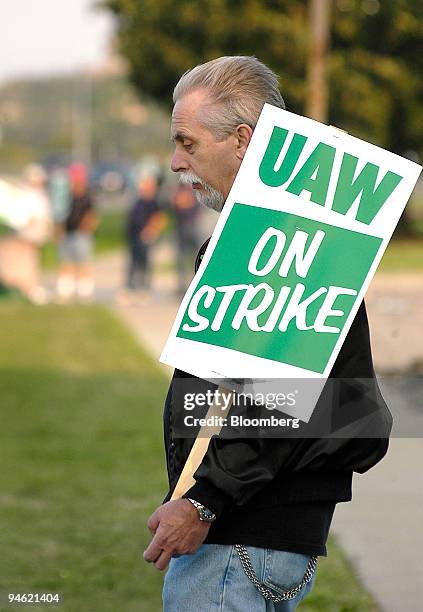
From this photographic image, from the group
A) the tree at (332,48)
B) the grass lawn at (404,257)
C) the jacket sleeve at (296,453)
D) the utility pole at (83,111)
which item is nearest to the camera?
the jacket sleeve at (296,453)

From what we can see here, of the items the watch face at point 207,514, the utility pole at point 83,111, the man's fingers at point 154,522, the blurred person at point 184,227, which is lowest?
the utility pole at point 83,111

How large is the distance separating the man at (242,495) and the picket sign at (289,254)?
0.07 meters

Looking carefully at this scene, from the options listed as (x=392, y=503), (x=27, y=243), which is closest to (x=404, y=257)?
(x=27, y=243)

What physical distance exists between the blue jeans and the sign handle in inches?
5.6

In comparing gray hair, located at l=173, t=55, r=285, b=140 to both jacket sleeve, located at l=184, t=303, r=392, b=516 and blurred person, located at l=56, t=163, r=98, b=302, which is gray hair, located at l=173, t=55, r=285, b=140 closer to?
jacket sleeve, located at l=184, t=303, r=392, b=516

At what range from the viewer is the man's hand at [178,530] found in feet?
8.60

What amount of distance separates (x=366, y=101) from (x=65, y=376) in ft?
66.8

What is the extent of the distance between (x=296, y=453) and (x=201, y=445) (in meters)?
0.19

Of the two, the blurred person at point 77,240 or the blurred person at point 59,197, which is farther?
the blurred person at point 59,197

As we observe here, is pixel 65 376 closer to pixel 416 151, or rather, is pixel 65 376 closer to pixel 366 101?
pixel 366 101

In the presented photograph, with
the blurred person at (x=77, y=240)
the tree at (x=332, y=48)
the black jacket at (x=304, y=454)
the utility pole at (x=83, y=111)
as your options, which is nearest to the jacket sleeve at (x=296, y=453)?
the black jacket at (x=304, y=454)

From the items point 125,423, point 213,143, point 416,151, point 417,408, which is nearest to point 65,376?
point 125,423

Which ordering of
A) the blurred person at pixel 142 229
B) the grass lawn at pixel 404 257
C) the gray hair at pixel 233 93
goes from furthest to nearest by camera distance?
1. the grass lawn at pixel 404 257
2. the blurred person at pixel 142 229
3. the gray hair at pixel 233 93

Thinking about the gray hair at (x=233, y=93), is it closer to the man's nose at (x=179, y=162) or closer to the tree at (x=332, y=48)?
the man's nose at (x=179, y=162)
